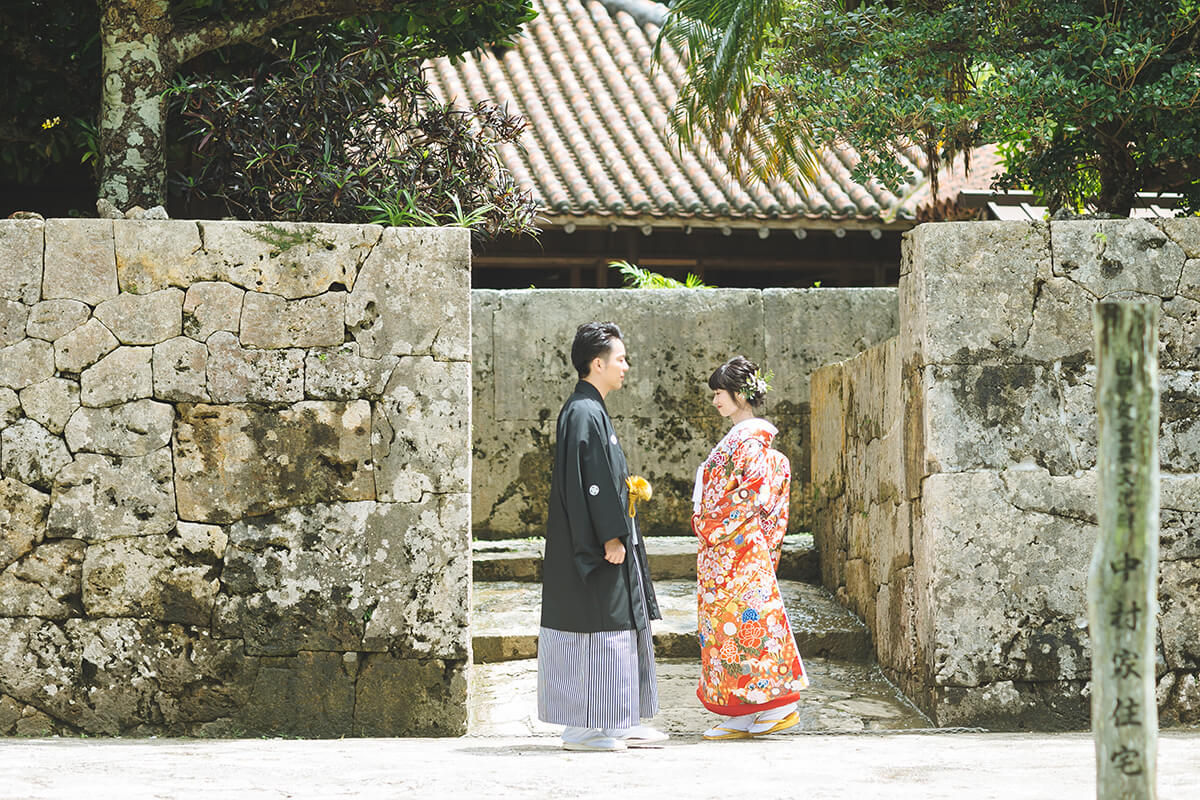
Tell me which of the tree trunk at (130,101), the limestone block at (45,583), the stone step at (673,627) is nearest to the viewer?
the limestone block at (45,583)

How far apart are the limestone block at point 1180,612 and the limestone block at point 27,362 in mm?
4520

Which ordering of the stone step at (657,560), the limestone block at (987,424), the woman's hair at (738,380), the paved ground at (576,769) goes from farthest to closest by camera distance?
the stone step at (657,560) → the woman's hair at (738,380) → the limestone block at (987,424) → the paved ground at (576,769)

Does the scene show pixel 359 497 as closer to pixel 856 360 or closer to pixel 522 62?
pixel 856 360

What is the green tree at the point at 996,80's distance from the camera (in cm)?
541

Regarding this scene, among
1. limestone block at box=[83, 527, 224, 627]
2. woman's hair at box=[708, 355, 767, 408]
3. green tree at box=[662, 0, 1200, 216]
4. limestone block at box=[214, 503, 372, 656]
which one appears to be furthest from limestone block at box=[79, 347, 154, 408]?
green tree at box=[662, 0, 1200, 216]

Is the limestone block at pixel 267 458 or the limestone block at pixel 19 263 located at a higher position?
the limestone block at pixel 19 263

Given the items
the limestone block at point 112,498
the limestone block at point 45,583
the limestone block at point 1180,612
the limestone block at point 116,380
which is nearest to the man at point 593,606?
the limestone block at point 112,498

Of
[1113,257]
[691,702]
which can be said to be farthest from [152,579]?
[1113,257]

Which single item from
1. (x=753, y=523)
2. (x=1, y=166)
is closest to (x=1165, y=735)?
(x=753, y=523)

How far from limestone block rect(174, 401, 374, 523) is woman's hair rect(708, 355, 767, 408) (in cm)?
145

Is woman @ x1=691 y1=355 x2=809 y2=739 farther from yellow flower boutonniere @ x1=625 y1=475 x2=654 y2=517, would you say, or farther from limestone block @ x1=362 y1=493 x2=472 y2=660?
limestone block @ x1=362 y1=493 x2=472 y2=660

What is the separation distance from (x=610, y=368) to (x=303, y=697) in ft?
5.84

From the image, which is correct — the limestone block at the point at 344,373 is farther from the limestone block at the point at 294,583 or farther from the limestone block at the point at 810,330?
the limestone block at the point at 810,330

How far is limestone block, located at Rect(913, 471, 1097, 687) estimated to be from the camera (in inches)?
192
